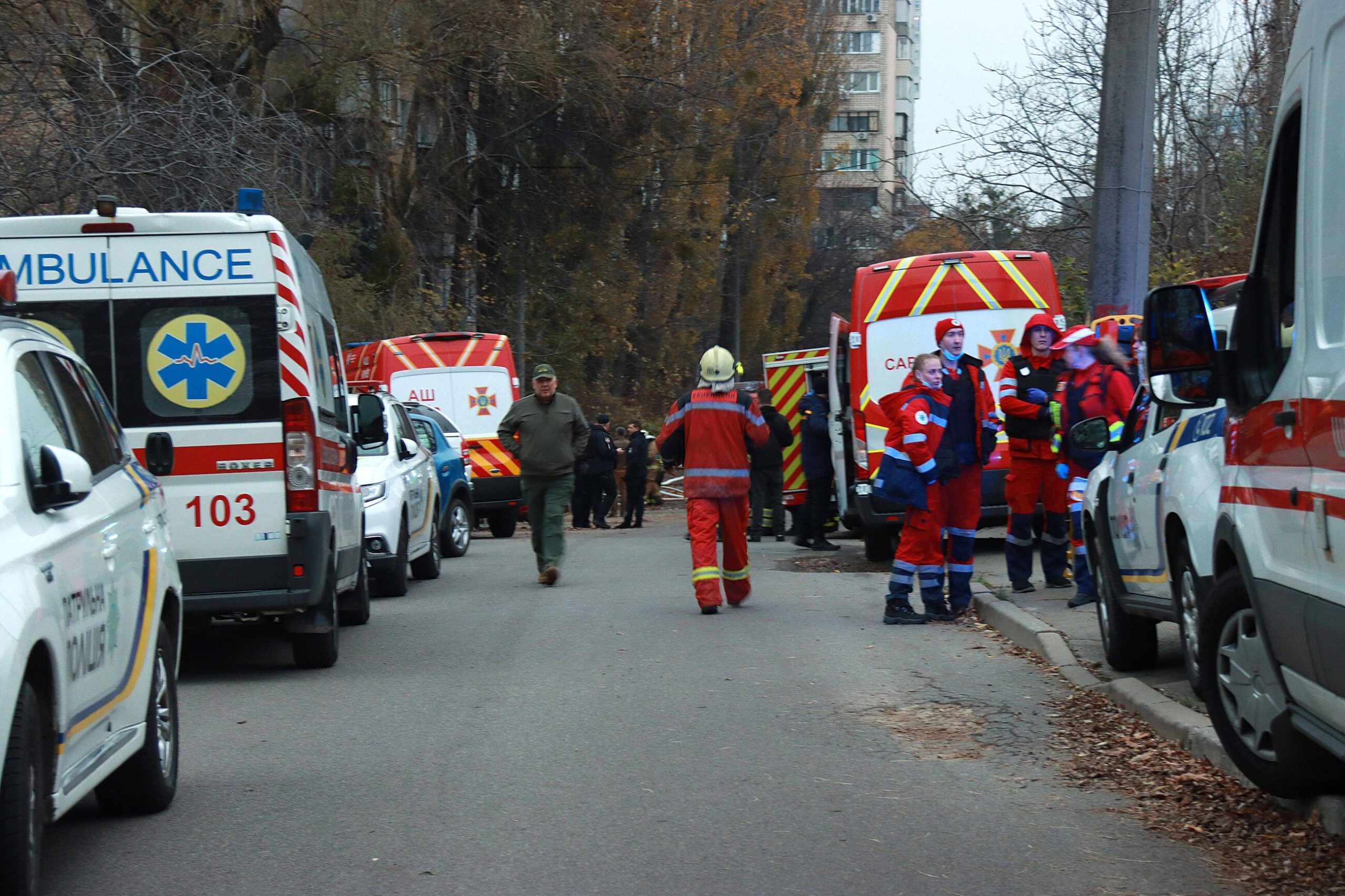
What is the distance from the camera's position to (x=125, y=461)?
236 inches

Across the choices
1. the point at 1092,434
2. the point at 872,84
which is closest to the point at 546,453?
the point at 1092,434

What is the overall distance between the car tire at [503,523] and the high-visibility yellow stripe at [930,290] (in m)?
8.83

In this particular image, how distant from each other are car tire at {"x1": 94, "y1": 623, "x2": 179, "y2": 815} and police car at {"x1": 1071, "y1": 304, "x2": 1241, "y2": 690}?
3.73 metres

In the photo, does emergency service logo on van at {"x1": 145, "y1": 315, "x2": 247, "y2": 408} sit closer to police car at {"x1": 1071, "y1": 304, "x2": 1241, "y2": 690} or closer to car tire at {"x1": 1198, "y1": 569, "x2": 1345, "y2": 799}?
police car at {"x1": 1071, "y1": 304, "x2": 1241, "y2": 690}

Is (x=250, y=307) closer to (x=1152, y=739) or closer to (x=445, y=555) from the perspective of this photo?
(x=1152, y=739)

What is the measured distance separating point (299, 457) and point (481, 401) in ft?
45.2

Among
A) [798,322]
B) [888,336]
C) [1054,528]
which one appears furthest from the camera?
[798,322]

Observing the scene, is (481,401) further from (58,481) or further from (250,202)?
(58,481)

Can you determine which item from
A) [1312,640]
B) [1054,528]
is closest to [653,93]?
[1054,528]

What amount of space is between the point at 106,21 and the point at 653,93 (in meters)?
12.6

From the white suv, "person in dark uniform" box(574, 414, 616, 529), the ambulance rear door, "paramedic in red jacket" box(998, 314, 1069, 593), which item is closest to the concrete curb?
"paramedic in red jacket" box(998, 314, 1069, 593)

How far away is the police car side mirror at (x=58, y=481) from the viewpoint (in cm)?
438

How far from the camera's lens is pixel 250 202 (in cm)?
880

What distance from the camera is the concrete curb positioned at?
17.0ft
